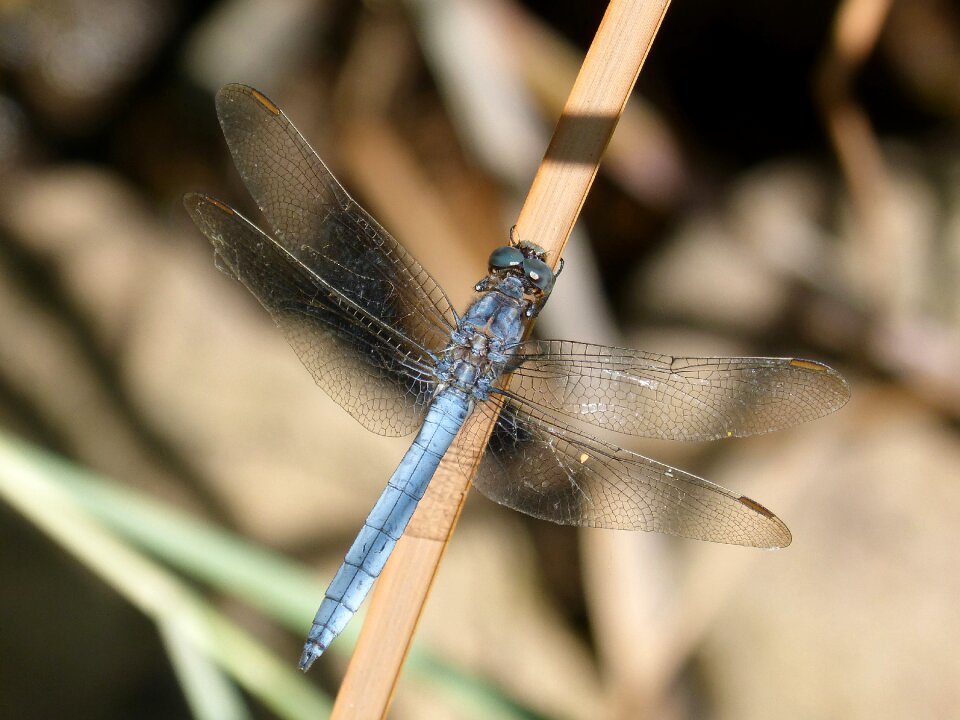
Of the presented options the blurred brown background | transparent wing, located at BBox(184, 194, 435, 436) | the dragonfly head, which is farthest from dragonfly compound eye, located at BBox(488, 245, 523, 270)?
the blurred brown background

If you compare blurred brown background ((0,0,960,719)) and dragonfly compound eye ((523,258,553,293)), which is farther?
blurred brown background ((0,0,960,719))

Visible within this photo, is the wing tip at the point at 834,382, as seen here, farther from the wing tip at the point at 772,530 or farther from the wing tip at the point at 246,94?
the wing tip at the point at 246,94

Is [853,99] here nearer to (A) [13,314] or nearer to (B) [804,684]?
(B) [804,684]

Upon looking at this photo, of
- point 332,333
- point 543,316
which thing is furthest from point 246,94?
point 543,316

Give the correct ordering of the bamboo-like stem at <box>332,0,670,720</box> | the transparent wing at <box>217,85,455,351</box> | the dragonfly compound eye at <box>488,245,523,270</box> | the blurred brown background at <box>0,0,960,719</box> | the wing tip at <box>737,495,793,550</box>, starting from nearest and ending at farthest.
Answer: the bamboo-like stem at <box>332,0,670,720</box>, the wing tip at <box>737,495,793,550</box>, the dragonfly compound eye at <box>488,245,523,270</box>, the transparent wing at <box>217,85,455,351</box>, the blurred brown background at <box>0,0,960,719</box>

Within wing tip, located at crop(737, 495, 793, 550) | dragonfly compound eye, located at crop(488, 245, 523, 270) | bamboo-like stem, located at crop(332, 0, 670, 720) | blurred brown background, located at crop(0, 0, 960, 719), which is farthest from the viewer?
blurred brown background, located at crop(0, 0, 960, 719)

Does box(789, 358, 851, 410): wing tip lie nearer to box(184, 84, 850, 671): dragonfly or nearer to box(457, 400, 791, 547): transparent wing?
box(184, 84, 850, 671): dragonfly

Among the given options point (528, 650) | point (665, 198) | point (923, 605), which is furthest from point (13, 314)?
point (923, 605)

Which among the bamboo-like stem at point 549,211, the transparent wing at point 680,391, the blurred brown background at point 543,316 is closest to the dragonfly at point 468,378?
the transparent wing at point 680,391

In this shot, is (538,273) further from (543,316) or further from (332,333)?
(543,316)
